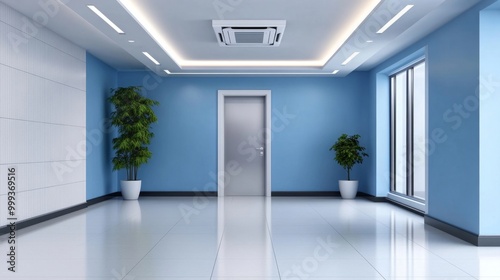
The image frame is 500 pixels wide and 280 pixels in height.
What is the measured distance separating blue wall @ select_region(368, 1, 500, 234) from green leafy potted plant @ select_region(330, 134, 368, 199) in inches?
156

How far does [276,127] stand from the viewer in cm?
1420

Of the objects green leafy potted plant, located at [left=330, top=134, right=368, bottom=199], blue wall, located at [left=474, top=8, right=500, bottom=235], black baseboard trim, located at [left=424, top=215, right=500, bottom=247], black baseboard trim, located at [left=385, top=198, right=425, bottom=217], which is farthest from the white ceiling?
black baseboard trim, located at [left=385, top=198, right=425, bottom=217]

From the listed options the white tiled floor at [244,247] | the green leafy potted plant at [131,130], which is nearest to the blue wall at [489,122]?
the white tiled floor at [244,247]

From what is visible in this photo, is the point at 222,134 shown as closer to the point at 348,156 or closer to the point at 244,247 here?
the point at 348,156

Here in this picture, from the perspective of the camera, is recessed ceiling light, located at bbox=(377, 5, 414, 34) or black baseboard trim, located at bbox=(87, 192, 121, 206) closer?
recessed ceiling light, located at bbox=(377, 5, 414, 34)

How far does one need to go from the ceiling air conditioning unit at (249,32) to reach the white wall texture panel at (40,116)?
299 centimetres

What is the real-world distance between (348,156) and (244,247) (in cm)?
709

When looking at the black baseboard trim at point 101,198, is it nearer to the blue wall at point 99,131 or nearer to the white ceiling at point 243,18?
the blue wall at point 99,131

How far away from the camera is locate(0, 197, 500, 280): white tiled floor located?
5.38 meters

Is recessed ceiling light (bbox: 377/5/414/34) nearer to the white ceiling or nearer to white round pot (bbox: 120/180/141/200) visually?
the white ceiling

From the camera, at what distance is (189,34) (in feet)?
32.2

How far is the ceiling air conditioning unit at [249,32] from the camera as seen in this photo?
8.61 m

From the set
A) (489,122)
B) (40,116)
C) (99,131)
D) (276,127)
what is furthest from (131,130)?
(489,122)

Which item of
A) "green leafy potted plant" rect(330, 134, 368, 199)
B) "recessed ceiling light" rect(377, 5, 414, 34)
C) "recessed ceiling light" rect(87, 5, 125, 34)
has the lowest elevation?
"green leafy potted plant" rect(330, 134, 368, 199)
